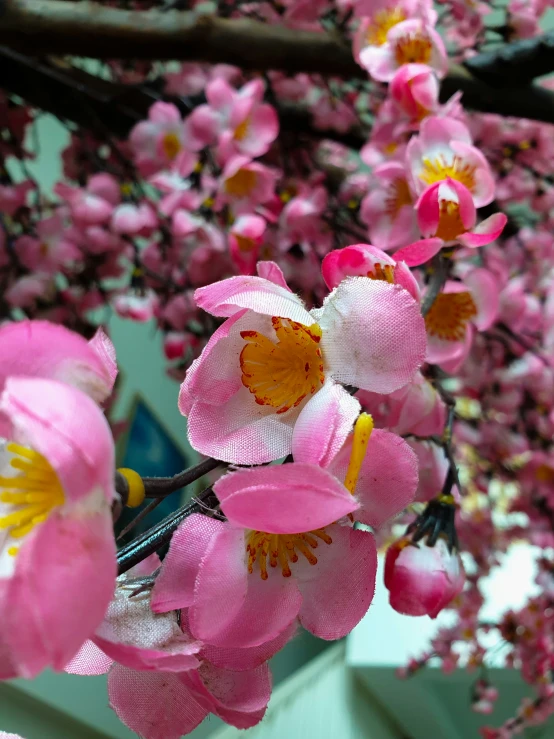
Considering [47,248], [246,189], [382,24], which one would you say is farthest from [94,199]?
[382,24]

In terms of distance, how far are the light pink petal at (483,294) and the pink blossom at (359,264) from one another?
0.59ft

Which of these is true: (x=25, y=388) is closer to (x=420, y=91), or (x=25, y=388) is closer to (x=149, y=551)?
(x=149, y=551)

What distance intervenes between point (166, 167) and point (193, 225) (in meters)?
0.10

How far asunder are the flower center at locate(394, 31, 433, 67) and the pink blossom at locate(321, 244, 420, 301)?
1.07 feet

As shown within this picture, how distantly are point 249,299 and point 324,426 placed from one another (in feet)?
0.16

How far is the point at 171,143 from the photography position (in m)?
0.70

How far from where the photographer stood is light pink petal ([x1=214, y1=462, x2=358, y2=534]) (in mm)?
168

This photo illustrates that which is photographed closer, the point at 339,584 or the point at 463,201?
the point at 339,584

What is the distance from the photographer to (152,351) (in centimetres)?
130

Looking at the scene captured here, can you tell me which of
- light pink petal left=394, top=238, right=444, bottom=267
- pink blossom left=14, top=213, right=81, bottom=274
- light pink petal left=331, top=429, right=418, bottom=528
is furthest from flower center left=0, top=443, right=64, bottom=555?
pink blossom left=14, top=213, right=81, bottom=274

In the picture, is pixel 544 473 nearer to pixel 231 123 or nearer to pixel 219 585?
pixel 231 123

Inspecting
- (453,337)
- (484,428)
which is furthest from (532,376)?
(453,337)

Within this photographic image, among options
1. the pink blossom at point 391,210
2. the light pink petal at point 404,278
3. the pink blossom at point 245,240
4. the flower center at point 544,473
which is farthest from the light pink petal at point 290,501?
the flower center at point 544,473

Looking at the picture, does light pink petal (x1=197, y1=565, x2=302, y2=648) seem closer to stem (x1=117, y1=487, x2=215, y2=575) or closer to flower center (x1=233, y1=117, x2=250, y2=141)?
stem (x1=117, y1=487, x2=215, y2=575)
